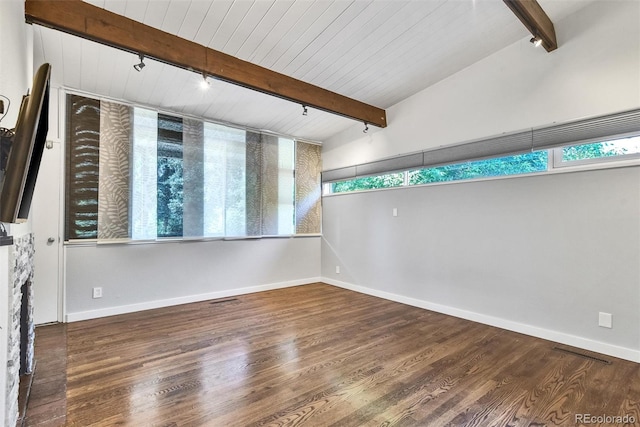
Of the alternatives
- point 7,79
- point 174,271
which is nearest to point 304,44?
point 7,79

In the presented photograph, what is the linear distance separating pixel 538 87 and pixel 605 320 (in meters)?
2.29

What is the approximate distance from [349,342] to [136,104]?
3773mm

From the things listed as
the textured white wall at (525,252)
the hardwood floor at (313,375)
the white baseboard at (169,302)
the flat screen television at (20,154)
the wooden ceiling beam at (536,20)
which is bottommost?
the hardwood floor at (313,375)

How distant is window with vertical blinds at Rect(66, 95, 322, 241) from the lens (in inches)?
141

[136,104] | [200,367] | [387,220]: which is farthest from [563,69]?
[136,104]

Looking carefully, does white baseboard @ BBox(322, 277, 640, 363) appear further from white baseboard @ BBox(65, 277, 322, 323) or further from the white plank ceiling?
the white plank ceiling

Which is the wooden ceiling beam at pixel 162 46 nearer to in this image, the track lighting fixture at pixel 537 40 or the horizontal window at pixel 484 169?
the horizontal window at pixel 484 169

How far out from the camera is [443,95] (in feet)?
12.8

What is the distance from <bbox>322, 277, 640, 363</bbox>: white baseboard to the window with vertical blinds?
2.23 metres

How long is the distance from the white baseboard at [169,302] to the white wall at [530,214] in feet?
5.73

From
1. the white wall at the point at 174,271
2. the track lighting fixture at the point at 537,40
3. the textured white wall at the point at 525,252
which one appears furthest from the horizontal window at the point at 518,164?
the white wall at the point at 174,271

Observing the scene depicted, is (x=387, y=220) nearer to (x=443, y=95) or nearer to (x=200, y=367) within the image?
(x=443, y=95)

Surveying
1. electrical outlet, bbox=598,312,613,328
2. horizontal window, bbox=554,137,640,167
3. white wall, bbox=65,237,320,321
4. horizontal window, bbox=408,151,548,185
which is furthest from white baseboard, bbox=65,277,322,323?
horizontal window, bbox=554,137,640,167

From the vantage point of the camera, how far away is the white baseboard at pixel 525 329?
2649mm
